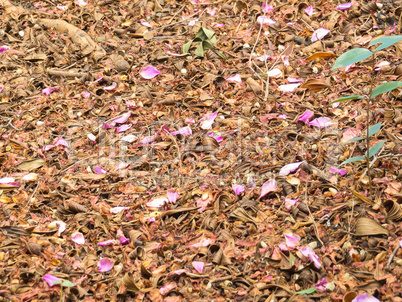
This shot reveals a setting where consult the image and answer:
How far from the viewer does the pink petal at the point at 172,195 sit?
1.62 meters

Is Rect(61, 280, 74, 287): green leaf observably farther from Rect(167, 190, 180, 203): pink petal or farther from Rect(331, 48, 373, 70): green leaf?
Rect(331, 48, 373, 70): green leaf

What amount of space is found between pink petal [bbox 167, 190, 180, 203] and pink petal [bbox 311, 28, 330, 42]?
122 centimetres

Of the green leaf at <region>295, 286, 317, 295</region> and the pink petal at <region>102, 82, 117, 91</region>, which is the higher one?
the pink petal at <region>102, 82, 117, 91</region>

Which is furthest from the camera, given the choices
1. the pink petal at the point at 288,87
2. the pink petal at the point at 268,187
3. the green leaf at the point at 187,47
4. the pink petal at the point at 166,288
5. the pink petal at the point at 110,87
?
the green leaf at the point at 187,47

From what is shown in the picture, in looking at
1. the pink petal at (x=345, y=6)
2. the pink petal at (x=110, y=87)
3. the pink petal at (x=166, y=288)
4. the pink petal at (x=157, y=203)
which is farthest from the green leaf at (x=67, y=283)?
the pink petal at (x=345, y=6)

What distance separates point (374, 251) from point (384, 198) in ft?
0.76

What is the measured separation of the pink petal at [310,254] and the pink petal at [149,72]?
1233mm

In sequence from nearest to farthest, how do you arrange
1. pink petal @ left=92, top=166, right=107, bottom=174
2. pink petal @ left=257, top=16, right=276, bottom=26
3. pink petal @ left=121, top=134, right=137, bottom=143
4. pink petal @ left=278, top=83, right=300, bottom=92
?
pink petal @ left=92, top=166, right=107, bottom=174 → pink petal @ left=121, top=134, right=137, bottom=143 → pink petal @ left=278, top=83, right=300, bottom=92 → pink petal @ left=257, top=16, right=276, bottom=26

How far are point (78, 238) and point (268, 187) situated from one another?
2.53ft

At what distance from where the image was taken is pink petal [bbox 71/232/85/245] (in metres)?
1.52

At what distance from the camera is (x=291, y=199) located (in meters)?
1.56

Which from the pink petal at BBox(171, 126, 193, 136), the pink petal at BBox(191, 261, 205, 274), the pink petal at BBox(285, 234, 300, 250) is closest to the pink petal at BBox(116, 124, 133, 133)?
the pink petal at BBox(171, 126, 193, 136)

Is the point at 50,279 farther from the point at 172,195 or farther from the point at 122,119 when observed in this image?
the point at 122,119

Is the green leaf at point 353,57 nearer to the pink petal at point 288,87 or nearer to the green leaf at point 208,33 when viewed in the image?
the pink petal at point 288,87
